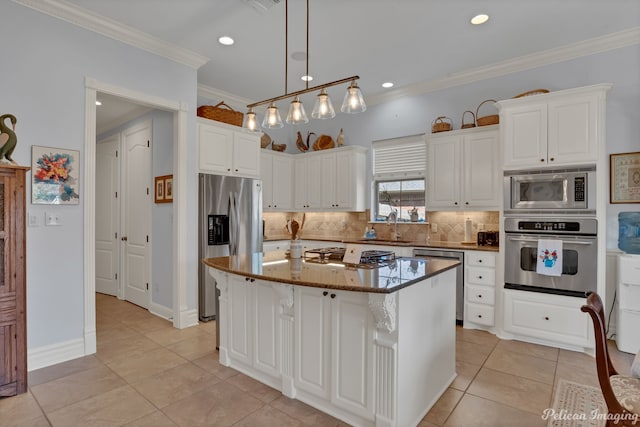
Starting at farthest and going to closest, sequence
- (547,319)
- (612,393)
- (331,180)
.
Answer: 1. (331,180)
2. (547,319)
3. (612,393)

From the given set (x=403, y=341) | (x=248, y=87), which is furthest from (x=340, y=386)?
(x=248, y=87)

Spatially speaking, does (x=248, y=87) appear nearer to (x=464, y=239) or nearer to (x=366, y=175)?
(x=366, y=175)

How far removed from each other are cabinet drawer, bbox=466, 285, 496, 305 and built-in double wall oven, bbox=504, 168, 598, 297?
0.21m

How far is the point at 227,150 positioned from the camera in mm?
4391

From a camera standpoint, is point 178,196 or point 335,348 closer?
point 335,348

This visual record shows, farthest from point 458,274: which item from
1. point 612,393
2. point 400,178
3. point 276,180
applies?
point 276,180

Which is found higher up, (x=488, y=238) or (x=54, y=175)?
(x=54, y=175)

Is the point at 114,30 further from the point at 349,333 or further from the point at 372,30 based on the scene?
the point at 349,333

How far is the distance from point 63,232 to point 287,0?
112 inches

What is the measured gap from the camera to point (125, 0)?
2857mm

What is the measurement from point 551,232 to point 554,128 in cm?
103

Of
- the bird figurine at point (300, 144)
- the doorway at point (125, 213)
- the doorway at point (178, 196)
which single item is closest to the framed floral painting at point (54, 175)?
the doorway at point (178, 196)

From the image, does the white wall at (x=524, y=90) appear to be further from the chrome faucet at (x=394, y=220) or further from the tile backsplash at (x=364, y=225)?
the tile backsplash at (x=364, y=225)

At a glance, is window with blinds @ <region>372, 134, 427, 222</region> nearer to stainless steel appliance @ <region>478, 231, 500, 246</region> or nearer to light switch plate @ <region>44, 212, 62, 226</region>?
stainless steel appliance @ <region>478, 231, 500, 246</region>
